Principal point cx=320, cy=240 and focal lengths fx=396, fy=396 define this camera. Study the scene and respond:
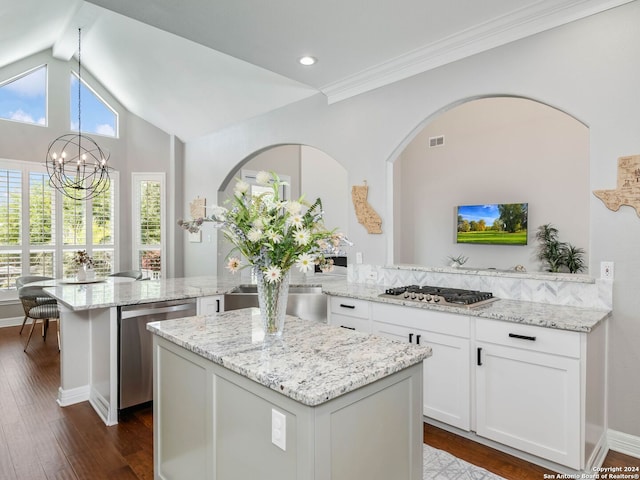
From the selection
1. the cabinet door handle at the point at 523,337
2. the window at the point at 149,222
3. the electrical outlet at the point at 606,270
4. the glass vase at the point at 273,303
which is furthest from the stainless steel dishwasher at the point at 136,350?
the window at the point at 149,222

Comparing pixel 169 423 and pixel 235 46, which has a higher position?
pixel 235 46

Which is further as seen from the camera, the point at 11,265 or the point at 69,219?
the point at 69,219

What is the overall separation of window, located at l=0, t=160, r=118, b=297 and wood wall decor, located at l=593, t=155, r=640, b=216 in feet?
22.4

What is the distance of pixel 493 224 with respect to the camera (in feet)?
19.5

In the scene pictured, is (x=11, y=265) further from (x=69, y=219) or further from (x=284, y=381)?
(x=284, y=381)

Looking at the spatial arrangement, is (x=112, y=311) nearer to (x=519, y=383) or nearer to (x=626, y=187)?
(x=519, y=383)

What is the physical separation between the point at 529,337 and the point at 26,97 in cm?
727

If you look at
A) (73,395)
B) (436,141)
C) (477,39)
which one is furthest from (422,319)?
(436,141)

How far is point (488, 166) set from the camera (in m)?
6.06

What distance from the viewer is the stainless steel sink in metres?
3.69

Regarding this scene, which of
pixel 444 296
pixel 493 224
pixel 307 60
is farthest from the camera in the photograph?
pixel 493 224

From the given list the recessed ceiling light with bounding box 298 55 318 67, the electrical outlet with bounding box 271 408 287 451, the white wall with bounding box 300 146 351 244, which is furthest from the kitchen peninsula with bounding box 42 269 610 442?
the white wall with bounding box 300 146 351 244

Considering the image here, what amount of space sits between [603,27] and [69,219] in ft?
22.9

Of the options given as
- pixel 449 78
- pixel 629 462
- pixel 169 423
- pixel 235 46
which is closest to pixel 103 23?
pixel 235 46
